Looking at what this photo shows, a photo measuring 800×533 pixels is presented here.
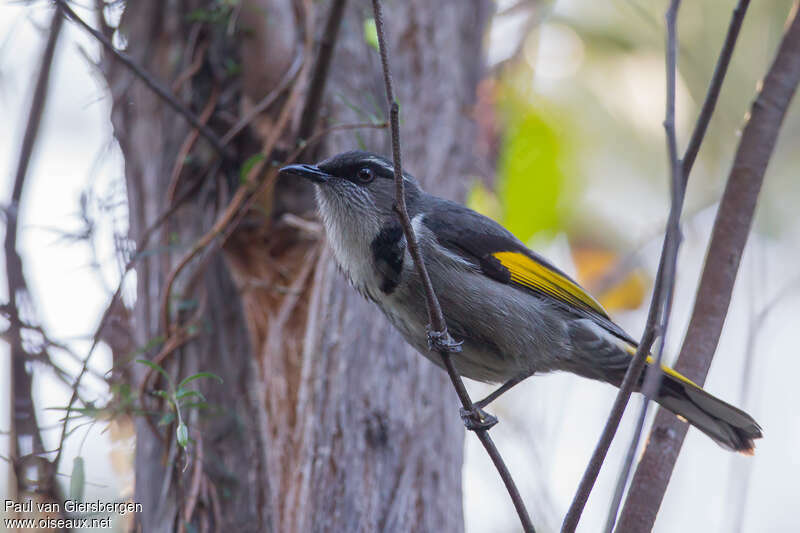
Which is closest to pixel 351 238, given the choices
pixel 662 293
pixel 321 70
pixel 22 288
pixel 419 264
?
pixel 321 70

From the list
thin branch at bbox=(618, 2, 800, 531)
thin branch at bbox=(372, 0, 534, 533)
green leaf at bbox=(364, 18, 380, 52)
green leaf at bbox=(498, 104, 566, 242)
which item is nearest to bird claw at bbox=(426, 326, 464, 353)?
thin branch at bbox=(372, 0, 534, 533)

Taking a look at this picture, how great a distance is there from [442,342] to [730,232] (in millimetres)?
1252

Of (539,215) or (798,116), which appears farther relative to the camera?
(798,116)

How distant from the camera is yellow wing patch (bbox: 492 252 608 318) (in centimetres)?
357

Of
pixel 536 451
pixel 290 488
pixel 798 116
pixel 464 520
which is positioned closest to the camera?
pixel 290 488

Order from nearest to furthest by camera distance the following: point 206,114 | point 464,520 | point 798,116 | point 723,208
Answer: point 723,208
point 464,520
point 206,114
point 798,116

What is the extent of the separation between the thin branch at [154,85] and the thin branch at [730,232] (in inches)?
87.5

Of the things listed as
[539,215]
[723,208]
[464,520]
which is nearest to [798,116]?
[539,215]

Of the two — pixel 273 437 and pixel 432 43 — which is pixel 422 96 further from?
pixel 273 437

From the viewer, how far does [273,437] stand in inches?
141

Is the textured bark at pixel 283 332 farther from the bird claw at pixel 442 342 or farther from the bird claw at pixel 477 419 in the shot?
the bird claw at pixel 442 342

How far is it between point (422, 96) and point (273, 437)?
2130 mm

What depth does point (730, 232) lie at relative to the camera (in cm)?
315

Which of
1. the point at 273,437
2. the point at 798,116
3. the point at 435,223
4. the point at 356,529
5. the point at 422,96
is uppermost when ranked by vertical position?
the point at 798,116
